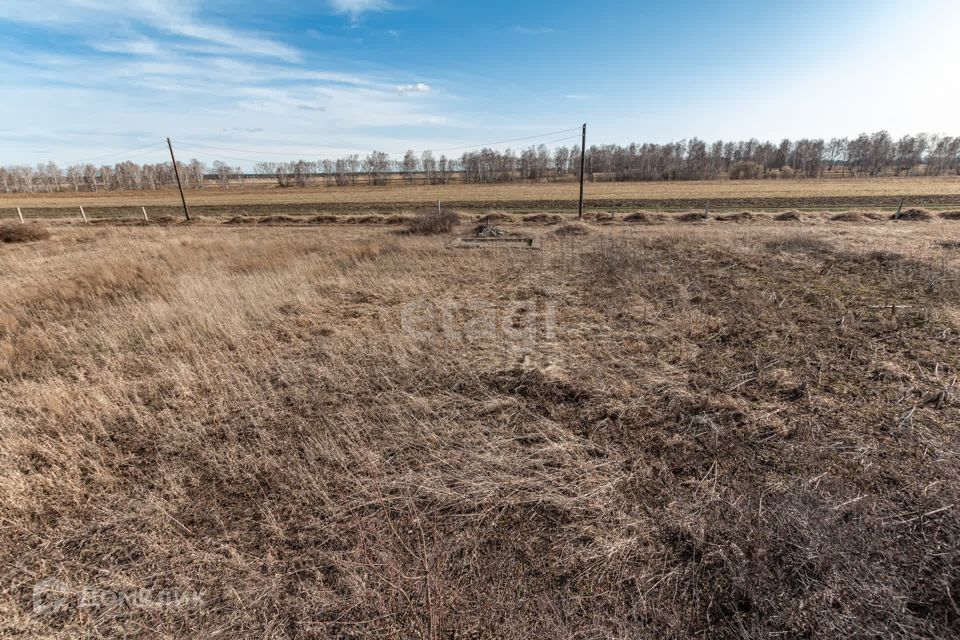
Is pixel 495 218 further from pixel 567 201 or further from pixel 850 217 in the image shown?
pixel 567 201

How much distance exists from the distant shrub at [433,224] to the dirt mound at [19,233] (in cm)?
1832

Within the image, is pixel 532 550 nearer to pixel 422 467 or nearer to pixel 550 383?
pixel 422 467

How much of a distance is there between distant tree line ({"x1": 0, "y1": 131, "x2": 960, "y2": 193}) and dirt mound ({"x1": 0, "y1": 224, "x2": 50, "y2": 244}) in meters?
98.1

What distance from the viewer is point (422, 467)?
11.9 ft

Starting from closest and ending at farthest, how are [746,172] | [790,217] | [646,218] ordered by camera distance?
[790,217] → [646,218] → [746,172]

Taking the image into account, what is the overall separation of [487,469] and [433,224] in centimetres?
1931

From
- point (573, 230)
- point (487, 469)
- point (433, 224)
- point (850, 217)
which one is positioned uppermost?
point (433, 224)

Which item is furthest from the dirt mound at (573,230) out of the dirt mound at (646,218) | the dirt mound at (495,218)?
the dirt mound at (646,218)

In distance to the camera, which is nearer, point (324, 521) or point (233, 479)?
point (324, 521)

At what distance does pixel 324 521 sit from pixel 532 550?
1628mm

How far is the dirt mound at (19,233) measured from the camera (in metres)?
18.6

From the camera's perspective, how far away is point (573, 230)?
2061cm

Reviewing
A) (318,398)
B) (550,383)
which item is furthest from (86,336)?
(550,383)

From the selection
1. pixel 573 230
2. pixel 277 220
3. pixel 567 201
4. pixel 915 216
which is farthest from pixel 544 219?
pixel 567 201
